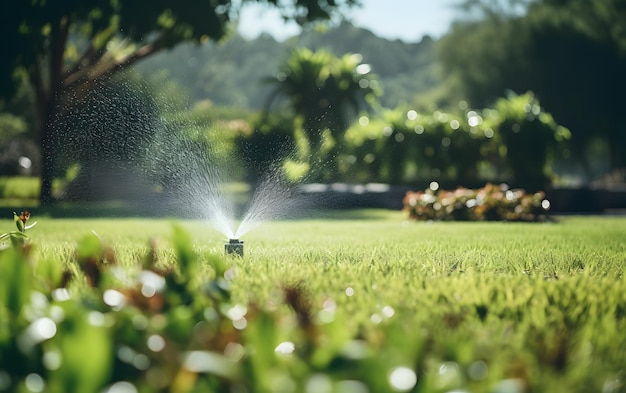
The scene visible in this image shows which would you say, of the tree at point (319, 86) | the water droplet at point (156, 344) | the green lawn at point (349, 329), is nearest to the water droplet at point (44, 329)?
the green lawn at point (349, 329)

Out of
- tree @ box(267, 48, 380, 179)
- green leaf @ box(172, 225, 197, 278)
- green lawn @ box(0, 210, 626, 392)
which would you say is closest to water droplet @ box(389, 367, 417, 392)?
green lawn @ box(0, 210, 626, 392)

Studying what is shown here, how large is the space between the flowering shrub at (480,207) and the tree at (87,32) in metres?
7.66

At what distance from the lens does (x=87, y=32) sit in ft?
69.8

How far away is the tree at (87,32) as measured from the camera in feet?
52.4

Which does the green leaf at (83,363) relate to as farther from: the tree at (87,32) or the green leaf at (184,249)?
the tree at (87,32)

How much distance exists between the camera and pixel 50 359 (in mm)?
1806

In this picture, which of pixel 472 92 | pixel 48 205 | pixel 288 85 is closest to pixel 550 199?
pixel 288 85

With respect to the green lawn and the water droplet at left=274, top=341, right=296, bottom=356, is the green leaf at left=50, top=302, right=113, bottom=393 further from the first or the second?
the water droplet at left=274, top=341, right=296, bottom=356

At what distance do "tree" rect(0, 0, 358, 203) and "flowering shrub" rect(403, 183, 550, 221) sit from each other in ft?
25.1

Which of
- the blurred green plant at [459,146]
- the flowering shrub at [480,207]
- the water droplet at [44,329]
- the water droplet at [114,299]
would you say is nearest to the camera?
the water droplet at [44,329]

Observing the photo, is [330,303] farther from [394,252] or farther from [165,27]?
→ [165,27]

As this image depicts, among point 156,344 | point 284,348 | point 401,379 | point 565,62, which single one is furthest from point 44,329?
point 565,62

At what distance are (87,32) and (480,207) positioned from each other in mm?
13295

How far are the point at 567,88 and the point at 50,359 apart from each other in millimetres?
41445
